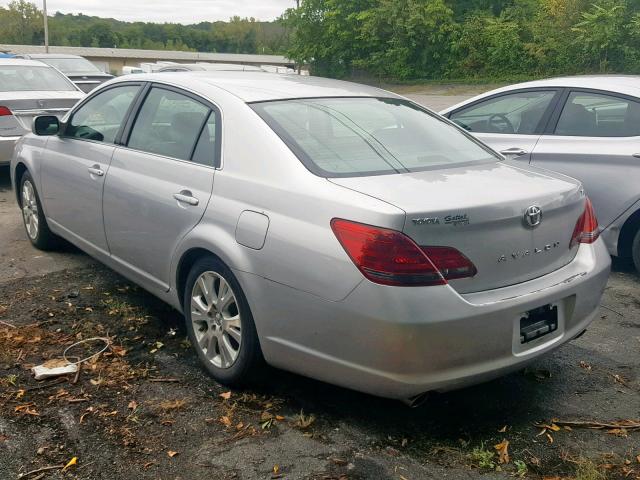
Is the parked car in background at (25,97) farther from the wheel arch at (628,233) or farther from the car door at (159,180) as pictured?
the wheel arch at (628,233)

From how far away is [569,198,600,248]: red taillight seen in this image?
11.7 ft

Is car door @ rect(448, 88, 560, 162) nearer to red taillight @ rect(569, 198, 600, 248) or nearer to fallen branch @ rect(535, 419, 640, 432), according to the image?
red taillight @ rect(569, 198, 600, 248)

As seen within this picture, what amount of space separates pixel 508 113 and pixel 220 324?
148 inches

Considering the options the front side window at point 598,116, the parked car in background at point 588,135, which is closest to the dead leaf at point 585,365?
the parked car in background at point 588,135

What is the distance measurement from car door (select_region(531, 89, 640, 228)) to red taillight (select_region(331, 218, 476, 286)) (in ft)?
10.2

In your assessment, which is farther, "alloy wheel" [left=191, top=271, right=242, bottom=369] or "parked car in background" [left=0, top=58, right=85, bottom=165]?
"parked car in background" [left=0, top=58, right=85, bottom=165]

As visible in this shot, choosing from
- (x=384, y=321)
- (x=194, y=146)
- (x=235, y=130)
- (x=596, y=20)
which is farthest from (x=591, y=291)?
(x=596, y=20)

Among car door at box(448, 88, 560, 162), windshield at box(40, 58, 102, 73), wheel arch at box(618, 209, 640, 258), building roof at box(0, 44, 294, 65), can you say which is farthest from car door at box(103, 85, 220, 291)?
building roof at box(0, 44, 294, 65)

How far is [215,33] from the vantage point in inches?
5340

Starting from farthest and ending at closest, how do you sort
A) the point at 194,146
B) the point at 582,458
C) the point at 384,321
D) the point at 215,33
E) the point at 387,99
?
the point at 215,33 < the point at 387,99 < the point at 194,146 < the point at 582,458 < the point at 384,321

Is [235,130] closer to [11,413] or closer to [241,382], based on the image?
[241,382]

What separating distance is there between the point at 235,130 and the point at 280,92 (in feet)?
1.52

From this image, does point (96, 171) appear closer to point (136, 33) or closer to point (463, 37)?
point (463, 37)

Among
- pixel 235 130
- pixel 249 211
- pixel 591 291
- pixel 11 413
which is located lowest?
pixel 11 413
